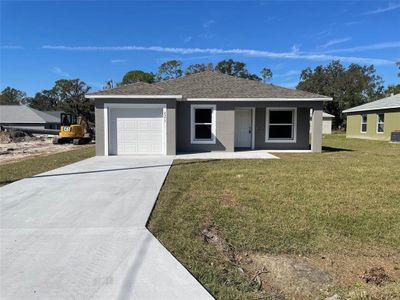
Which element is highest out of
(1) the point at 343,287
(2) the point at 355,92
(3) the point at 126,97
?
(2) the point at 355,92

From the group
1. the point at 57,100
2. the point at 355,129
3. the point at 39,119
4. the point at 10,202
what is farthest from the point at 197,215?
the point at 57,100

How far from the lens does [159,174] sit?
934 cm

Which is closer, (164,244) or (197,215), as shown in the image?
(164,244)

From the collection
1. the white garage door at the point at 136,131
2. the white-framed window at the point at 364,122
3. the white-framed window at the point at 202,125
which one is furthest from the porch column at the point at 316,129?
the white-framed window at the point at 364,122

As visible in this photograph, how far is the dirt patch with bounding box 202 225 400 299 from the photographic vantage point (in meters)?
3.22

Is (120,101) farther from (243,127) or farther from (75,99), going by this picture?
(75,99)

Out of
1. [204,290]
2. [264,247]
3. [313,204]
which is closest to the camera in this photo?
[204,290]

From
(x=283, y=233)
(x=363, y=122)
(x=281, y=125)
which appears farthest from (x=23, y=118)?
(x=283, y=233)

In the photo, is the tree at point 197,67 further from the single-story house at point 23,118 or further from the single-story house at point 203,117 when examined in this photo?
the single-story house at point 203,117

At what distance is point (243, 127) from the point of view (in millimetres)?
18016

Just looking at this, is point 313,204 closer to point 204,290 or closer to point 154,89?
point 204,290

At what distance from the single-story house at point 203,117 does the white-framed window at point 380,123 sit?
509 inches

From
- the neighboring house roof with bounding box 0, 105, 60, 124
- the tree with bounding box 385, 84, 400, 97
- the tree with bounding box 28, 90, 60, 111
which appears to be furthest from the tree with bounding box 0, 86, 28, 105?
the tree with bounding box 385, 84, 400, 97

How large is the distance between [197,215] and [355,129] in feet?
97.6
